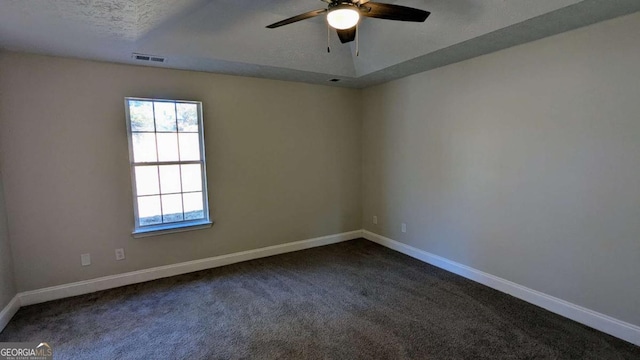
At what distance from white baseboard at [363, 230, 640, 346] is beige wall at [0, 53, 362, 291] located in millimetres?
1653

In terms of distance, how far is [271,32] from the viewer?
3115 mm

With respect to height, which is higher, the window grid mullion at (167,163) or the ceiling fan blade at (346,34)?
the ceiling fan blade at (346,34)

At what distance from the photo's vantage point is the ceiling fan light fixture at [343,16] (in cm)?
189

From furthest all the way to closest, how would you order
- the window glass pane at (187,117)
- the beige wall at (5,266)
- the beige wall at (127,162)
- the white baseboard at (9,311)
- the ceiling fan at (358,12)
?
the window glass pane at (187,117), the beige wall at (127,162), the beige wall at (5,266), the white baseboard at (9,311), the ceiling fan at (358,12)

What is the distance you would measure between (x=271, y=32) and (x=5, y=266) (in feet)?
10.7

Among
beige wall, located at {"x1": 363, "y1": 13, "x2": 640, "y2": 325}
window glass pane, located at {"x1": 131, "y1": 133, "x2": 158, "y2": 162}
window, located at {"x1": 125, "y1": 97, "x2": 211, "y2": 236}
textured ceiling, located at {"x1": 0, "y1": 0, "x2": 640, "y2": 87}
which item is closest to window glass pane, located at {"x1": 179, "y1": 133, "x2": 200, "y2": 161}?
window, located at {"x1": 125, "y1": 97, "x2": 211, "y2": 236}

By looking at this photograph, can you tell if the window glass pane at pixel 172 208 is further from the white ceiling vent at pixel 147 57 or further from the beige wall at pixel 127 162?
the white ceiling vent at pixel 147 57

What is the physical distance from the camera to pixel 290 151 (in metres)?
4.22

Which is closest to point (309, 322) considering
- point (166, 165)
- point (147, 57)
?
point (166, 165)

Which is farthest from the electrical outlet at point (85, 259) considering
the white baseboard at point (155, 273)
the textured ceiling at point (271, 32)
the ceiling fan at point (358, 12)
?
the ceiling fan at point (358, 12)

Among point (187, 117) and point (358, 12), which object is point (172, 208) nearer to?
point (187, 117)

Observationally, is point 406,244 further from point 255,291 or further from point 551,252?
point 255,291

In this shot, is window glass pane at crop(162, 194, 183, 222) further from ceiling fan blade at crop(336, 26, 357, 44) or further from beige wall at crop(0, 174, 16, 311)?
ceiling fan blade at crop(336, 26, 357, 44)

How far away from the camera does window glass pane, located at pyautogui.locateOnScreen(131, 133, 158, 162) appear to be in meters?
3.30
